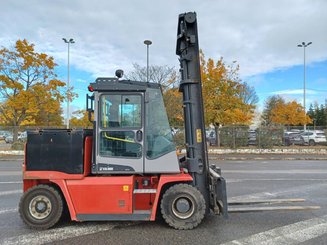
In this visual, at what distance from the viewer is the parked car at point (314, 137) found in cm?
2483

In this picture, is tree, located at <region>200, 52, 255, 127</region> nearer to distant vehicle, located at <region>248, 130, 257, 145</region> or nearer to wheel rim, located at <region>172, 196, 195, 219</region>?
distant vehicle, located at <region>248, 130, 257, 145</region>

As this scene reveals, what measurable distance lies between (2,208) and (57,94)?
58.1ft

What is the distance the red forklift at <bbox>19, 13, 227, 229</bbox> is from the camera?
493 cm

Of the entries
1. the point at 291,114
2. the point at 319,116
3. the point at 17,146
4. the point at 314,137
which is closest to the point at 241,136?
the point at 314,137

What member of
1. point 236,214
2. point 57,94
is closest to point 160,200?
point 236,214

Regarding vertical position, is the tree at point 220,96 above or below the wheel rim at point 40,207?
above

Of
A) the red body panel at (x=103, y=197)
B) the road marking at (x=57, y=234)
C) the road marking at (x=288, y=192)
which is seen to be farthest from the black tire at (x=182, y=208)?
the road marking at (x=288, y=192)

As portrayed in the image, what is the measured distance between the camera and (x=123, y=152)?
511 centimetres

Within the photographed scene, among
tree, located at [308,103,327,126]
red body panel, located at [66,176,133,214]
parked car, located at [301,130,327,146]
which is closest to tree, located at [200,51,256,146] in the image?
parked car, located at [301,130,327,146]

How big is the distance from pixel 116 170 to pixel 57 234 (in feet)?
4.46

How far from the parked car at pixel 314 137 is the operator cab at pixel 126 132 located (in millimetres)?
23233

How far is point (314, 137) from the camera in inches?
1040

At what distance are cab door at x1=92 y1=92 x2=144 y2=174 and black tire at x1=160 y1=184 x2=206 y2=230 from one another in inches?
27.0

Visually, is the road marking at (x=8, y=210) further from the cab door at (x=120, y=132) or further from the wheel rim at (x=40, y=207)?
the cab door at (x=120, y=132)
